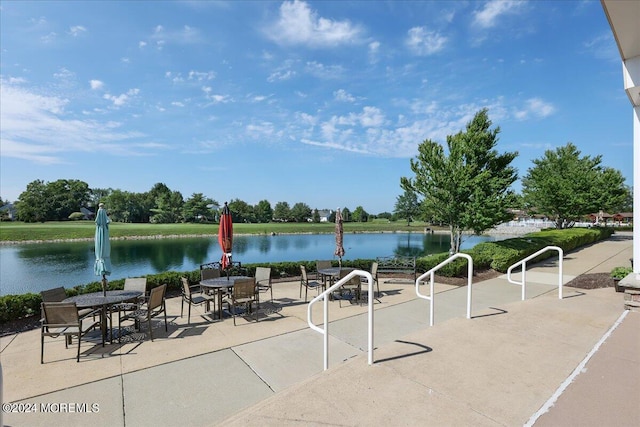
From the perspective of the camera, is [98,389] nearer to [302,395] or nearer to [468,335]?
[302,395]

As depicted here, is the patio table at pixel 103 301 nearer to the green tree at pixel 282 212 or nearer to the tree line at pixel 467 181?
the tree line at pixel 467 181

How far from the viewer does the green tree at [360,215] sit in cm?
11581

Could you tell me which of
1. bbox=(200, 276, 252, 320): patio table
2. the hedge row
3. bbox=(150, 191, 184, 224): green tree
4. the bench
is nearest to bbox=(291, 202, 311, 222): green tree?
bbox=(150, 191, 184, 224): green tree

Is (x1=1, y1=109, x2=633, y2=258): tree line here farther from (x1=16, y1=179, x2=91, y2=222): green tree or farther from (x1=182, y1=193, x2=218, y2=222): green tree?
(x1=16, y1=179, x2=91, y2=222): green tree

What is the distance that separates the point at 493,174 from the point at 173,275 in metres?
13.5

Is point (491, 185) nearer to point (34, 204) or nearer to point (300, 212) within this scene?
point (300, 212)

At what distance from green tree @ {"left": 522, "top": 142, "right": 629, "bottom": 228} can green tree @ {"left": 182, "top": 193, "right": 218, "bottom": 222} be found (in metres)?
68.9

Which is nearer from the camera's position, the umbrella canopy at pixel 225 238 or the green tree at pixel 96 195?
the umbrella canopy at pixel 225 238

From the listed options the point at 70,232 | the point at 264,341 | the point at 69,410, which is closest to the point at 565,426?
the point at 264,341

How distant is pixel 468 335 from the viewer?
4.72 m

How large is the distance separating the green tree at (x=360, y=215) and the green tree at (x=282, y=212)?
86.5 ft

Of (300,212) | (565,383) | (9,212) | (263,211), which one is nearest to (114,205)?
(263,211)

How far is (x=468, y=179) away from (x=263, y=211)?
8908 cm

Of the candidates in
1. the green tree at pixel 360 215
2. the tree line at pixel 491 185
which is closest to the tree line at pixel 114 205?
the green tree at pixel 360 215
